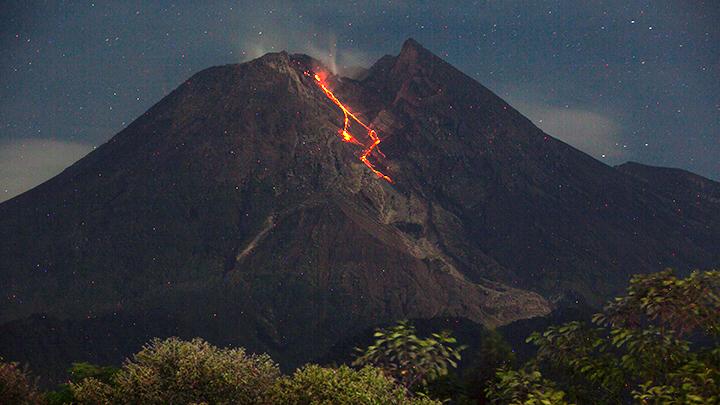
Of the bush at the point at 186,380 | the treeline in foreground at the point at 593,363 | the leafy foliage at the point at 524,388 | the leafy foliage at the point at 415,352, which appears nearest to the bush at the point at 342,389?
the treeline in foreground at the point at 593,363

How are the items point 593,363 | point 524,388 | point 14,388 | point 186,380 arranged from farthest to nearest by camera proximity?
1. point 14,388
2. point 186,380
3. point 593,363
4. point 524,388

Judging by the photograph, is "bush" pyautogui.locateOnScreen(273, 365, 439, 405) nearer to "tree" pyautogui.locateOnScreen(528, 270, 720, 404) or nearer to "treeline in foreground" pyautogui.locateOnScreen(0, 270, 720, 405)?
"treeline in foreground" pyautogui.locateOnScreen(0, 270, 720, 405)

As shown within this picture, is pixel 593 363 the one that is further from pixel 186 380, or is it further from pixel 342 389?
pixel 186 380

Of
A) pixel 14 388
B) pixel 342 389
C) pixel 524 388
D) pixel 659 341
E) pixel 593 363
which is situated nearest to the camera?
pixel 659 341

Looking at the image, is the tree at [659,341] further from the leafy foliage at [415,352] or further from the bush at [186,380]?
the bush at [186,380]

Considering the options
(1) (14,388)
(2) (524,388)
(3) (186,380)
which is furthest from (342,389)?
(1) (14,388)

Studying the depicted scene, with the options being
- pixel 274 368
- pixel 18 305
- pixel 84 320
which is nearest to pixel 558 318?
pixel 84 320
